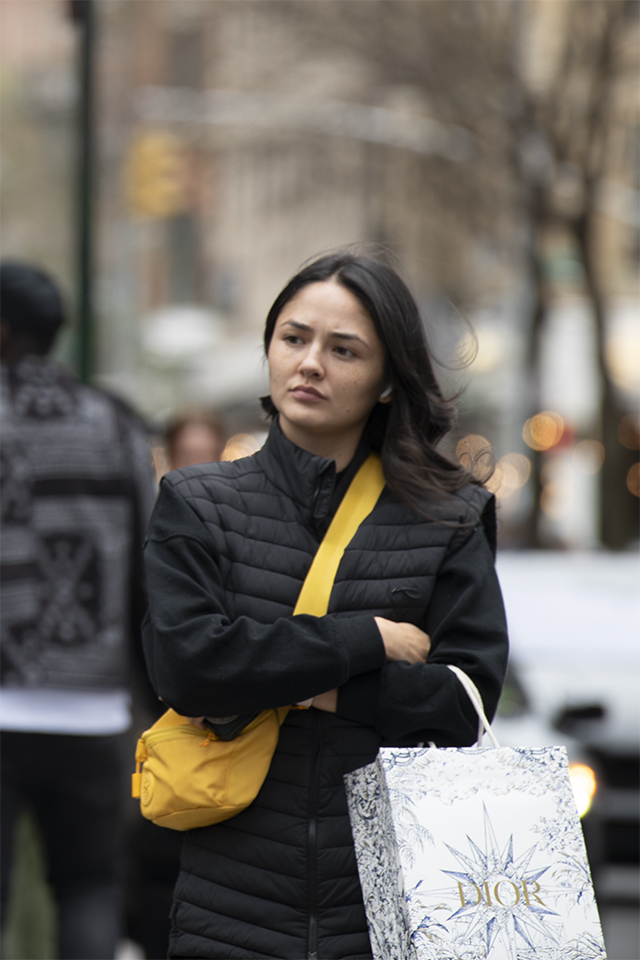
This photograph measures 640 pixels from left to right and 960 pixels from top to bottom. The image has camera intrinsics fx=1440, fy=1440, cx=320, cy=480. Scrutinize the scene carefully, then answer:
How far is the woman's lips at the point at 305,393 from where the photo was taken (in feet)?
8.04

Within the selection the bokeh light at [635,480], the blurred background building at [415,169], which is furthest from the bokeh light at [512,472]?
the bokeh light at [635,480]

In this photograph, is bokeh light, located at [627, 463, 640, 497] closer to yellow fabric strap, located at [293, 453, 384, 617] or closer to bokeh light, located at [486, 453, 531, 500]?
bokeh light, located at [486, 453, 531, 500]

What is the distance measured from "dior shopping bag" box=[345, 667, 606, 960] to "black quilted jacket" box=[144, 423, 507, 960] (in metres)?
0.15

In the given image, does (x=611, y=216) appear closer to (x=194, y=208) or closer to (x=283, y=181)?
(x=283, y=181)

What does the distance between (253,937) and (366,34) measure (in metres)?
14.8

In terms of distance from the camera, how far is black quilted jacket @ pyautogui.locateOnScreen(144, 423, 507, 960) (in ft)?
7.38

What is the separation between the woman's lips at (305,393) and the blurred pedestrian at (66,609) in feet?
4.79

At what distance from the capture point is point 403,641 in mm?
2338

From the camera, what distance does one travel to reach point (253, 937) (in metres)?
2.29

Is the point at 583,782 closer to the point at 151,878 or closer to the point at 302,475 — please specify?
the point at 151,878

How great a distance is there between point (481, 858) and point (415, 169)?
65.2 feet

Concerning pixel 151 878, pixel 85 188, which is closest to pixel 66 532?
pixel 151 878

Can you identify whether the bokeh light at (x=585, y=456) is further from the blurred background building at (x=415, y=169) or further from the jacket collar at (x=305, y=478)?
the jacket collar at (x=305, y=478)

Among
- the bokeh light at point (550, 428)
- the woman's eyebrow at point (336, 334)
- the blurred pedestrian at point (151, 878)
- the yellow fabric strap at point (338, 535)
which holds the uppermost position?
the woman's eyebrow at point (336, 334)
